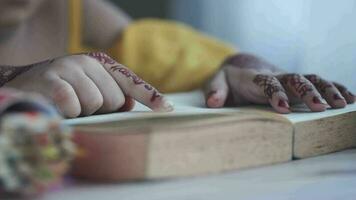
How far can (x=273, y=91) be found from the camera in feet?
1.92

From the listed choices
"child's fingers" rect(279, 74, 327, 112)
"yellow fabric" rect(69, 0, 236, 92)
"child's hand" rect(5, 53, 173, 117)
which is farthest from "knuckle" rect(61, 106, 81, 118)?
"yellow fabric" rect(69, 0, 236, 92)

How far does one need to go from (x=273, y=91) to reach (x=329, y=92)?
6 centimetres

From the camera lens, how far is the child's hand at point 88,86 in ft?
1.60

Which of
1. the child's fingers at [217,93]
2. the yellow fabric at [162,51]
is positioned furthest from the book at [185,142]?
the yellow fabric at [162,51]

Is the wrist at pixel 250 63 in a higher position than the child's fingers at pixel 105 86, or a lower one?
lower

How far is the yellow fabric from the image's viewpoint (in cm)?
105

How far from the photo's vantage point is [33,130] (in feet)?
1.08

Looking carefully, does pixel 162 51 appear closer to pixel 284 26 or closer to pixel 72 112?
pixel 284 26

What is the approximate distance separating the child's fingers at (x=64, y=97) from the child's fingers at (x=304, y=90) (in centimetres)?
22

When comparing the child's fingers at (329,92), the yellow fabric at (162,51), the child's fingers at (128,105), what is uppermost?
the child's fingers at (128,105)

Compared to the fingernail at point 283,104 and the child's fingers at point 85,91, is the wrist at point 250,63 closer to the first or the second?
the fingernail at point 283,104

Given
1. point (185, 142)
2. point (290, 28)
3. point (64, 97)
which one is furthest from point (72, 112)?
point (290, 28)

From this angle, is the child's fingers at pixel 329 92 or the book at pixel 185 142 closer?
the book at pixel 185 142

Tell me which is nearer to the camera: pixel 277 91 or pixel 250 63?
pixel 277 91
